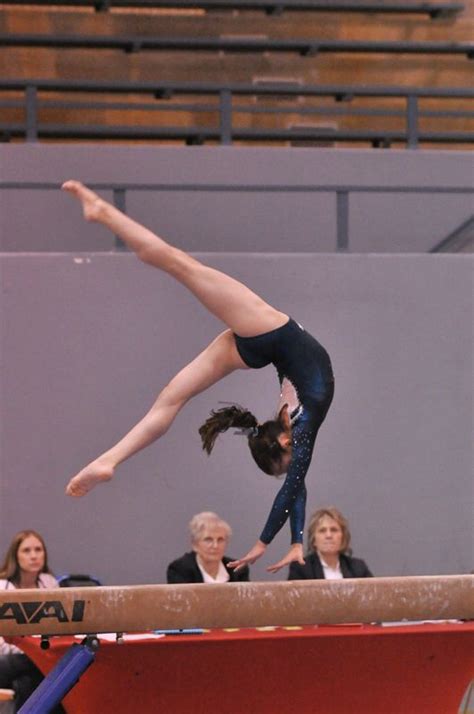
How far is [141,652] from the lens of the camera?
18.7ft

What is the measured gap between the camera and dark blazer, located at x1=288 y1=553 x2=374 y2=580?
663cm

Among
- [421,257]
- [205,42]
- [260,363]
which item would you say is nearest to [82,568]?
[421,257]

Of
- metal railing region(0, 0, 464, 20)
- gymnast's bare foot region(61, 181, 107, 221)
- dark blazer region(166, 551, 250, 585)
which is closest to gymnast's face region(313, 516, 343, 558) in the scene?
dark blazer region(166, 551, 250, 585)

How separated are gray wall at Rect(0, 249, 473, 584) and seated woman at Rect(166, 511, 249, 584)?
0.99 metres

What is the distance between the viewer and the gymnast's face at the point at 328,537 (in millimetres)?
6727

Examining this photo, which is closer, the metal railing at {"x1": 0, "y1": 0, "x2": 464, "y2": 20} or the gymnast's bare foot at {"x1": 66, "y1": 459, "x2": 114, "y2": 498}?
the gymnast's bare foot at {"x1": 66, "y1": 459, "x2": 114, "y2": 498}

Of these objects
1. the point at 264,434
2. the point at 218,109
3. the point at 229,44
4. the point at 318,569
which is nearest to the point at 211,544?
the point at 318,569

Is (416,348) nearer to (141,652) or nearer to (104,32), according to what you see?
(141,652)

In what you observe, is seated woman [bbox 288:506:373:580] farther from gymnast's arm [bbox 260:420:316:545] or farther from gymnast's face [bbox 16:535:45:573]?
gymnast's arm [bbox 260:420:316:545]

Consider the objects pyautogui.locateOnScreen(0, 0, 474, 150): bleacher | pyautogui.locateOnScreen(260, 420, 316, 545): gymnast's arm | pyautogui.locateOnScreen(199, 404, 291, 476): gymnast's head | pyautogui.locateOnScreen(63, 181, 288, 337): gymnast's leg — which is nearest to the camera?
pyautogui.locateOnScreen(63, 181, 288, 337): gymnast's leg

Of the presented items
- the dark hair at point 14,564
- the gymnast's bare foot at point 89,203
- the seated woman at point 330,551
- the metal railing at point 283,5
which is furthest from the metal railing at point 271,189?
the gymnast's bare foot at point 89,203

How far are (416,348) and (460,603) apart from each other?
308 centimetres

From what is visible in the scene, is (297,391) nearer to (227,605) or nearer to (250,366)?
(250,366)

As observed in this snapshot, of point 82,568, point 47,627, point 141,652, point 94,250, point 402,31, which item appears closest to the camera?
point 47,627
